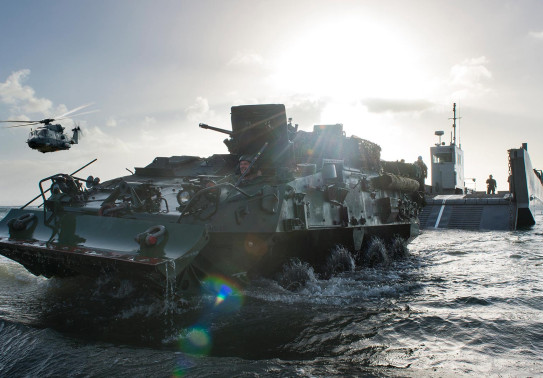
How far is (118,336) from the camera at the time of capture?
4.59 m

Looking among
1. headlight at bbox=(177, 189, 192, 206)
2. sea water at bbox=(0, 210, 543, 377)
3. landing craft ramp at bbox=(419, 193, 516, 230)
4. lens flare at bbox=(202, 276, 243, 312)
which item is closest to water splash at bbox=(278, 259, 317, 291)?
sea water at bbox=(0, 210, 543, 377)

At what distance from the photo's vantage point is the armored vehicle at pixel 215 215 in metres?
5.25

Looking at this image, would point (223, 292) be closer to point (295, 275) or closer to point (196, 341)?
point (295, 275)

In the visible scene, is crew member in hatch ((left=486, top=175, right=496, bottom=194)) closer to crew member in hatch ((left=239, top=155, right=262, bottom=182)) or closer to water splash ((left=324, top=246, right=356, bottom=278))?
water splash ((left=324, top=246, right=356, bottom=278))

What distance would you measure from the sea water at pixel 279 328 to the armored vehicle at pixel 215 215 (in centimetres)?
48

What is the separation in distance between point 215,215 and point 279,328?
1646 mm

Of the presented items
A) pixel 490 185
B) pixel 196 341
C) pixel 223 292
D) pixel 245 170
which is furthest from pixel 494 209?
pixel 196 341

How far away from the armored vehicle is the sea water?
48 centimetres

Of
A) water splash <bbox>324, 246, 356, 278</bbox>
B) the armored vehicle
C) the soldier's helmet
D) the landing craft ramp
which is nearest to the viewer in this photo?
the armored vehicle

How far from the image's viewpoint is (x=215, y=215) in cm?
576

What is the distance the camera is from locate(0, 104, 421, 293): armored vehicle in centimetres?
525

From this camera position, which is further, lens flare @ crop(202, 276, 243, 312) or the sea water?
lens flare @ crop(202, 276, 243, 312)

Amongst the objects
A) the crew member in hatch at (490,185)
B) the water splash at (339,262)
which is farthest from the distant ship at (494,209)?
the water splash at (339,262)

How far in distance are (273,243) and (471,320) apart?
97.9 inches
